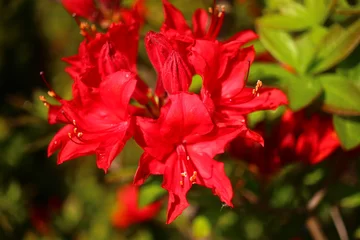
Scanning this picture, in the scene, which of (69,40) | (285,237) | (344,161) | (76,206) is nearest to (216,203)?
(285,237)

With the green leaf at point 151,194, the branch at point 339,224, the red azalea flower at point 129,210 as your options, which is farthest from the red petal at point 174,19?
the red azalea flower at point 129,210

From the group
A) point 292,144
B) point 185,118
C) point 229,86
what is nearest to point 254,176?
point 292,144

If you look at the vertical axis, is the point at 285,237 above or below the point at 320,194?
below

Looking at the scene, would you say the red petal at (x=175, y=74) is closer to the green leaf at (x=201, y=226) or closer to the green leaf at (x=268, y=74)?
the green leaf at (x=268, y=74)

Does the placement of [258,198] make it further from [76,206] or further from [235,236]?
[76,206]

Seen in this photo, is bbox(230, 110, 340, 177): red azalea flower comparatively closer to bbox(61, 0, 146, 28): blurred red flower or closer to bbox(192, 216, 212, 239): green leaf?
bbox(192, 216, 212, 239): green leaf

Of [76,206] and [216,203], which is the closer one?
[216,203]

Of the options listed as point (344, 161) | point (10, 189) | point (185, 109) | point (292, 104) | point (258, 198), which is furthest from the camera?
point (10, 189)
